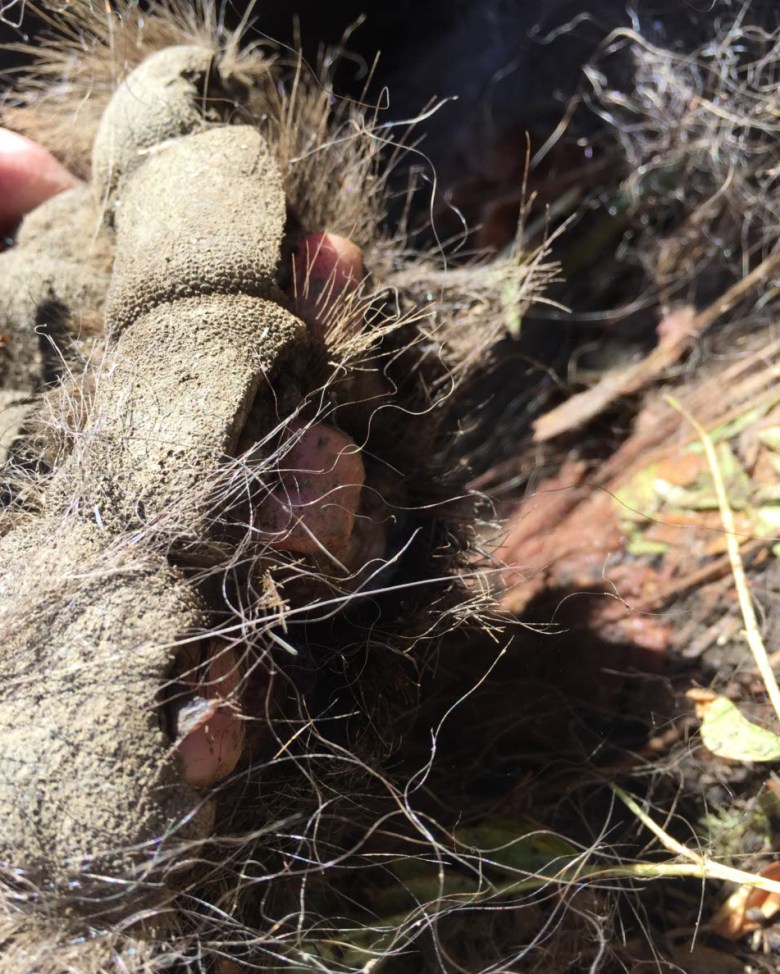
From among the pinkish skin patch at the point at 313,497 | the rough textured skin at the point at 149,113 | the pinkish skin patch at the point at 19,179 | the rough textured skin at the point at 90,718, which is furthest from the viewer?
the pinkish skin patch at the point at 19,179

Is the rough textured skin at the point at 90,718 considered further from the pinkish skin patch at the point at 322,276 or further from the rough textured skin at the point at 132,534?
the pinkish skin patch at the point at 322,276

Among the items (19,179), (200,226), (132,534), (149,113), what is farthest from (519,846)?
(19,179)

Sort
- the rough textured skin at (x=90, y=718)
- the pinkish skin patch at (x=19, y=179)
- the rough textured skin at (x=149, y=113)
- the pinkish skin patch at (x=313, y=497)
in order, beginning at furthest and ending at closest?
1. the pinkish skin patch at (x=19, y=179)
2. the rough textured skin at (x=149, y=113)
3. the pinkish skin patch at (x=313, y=497)
4. the rough textured skin at (x=90, y=718)

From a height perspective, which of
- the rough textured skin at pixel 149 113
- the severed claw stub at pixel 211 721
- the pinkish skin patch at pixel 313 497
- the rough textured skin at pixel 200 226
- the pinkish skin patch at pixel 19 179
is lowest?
the severed claw stub at pixel 211 721

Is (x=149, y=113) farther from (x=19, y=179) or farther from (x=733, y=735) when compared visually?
(x=733, y=735)

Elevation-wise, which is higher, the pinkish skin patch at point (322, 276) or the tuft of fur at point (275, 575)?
the pinkish skin patch at point (322, 276)

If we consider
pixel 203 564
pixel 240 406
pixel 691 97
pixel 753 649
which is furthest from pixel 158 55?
pixel 753 649

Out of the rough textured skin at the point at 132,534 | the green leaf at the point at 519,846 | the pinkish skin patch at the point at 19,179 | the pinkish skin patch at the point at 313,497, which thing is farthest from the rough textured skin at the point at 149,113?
the green leaf at the point at 519,846
